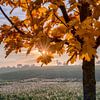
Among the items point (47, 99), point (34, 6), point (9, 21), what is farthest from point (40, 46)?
point (47, 99)

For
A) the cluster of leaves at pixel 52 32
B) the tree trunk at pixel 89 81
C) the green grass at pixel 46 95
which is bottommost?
the green grass at pixel 46 95

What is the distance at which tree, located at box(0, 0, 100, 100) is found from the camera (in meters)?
7.18

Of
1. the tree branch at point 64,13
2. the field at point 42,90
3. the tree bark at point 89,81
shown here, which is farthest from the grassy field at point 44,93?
the tree branch at point 64,13

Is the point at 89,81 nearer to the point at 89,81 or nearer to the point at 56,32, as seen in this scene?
the point at 89,81

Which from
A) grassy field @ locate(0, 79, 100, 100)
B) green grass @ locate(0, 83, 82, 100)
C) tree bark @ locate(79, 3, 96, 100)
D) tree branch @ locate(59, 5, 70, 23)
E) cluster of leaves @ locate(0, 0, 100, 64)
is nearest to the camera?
cluster of leaves @ locate(0, 0, 100, 64)

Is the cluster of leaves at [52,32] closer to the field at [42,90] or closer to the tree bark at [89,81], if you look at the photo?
the tree bark at [89,81]

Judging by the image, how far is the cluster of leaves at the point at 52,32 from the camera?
23.5 ft

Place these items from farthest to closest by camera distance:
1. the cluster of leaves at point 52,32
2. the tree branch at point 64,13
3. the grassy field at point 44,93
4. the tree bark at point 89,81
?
the grassy field at point 44,93, the tree bark at point 89,81, the tree branch at point 64,13, the cluster of leaves at point 52,32

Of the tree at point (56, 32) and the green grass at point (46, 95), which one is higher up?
the tree at point (56, 32)

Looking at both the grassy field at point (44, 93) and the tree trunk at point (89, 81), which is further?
the grassy field at point (44, 93)

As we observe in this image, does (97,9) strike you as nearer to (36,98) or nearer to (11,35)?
(11,35)

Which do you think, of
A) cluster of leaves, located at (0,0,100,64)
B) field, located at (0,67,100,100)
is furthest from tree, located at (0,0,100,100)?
field, located at (0,67,100,100)

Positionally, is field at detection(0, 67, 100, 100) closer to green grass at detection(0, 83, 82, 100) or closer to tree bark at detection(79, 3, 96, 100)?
green grass at detection(0, 83, 82, 100)

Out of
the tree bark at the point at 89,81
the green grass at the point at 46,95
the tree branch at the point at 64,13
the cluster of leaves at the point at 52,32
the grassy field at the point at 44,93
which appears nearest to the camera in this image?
the cluster of leaves at the point at 52,32
